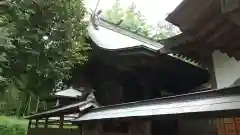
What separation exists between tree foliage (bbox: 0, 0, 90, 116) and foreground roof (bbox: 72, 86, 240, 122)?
2.52 m

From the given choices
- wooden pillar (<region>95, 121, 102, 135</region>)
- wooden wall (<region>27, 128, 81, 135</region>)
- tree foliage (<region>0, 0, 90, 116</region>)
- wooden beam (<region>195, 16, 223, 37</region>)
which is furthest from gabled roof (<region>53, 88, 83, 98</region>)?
wooden beam (<region>195, 16, 223, 37</region>)

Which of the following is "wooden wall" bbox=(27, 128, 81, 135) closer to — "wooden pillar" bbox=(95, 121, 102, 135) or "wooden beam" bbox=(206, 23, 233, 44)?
"wooden pillar" bbox=(95, 121, 102, 135)

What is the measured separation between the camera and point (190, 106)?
441 centimetres

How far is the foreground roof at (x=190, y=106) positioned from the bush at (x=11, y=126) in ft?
37.4

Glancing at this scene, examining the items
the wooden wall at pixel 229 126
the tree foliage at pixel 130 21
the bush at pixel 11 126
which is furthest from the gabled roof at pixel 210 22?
the tree foliage at pixel 130 21

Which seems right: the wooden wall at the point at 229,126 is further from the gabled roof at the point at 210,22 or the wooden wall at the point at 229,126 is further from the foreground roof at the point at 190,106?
the gabled roof at the point at 210,22

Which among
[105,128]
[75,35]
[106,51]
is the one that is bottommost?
[105,128]

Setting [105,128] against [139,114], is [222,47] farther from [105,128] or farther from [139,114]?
[105,128]

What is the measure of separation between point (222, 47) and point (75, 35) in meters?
6.79

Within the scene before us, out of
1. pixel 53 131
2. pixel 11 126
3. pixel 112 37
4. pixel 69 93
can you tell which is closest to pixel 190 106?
pixel 53 131

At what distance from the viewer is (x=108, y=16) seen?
3331 centimetres

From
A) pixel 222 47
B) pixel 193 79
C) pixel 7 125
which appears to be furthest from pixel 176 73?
pixel 7 125

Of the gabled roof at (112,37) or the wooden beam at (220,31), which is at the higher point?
the gabled roof at (112,37)

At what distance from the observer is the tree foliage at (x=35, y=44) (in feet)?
22.1
